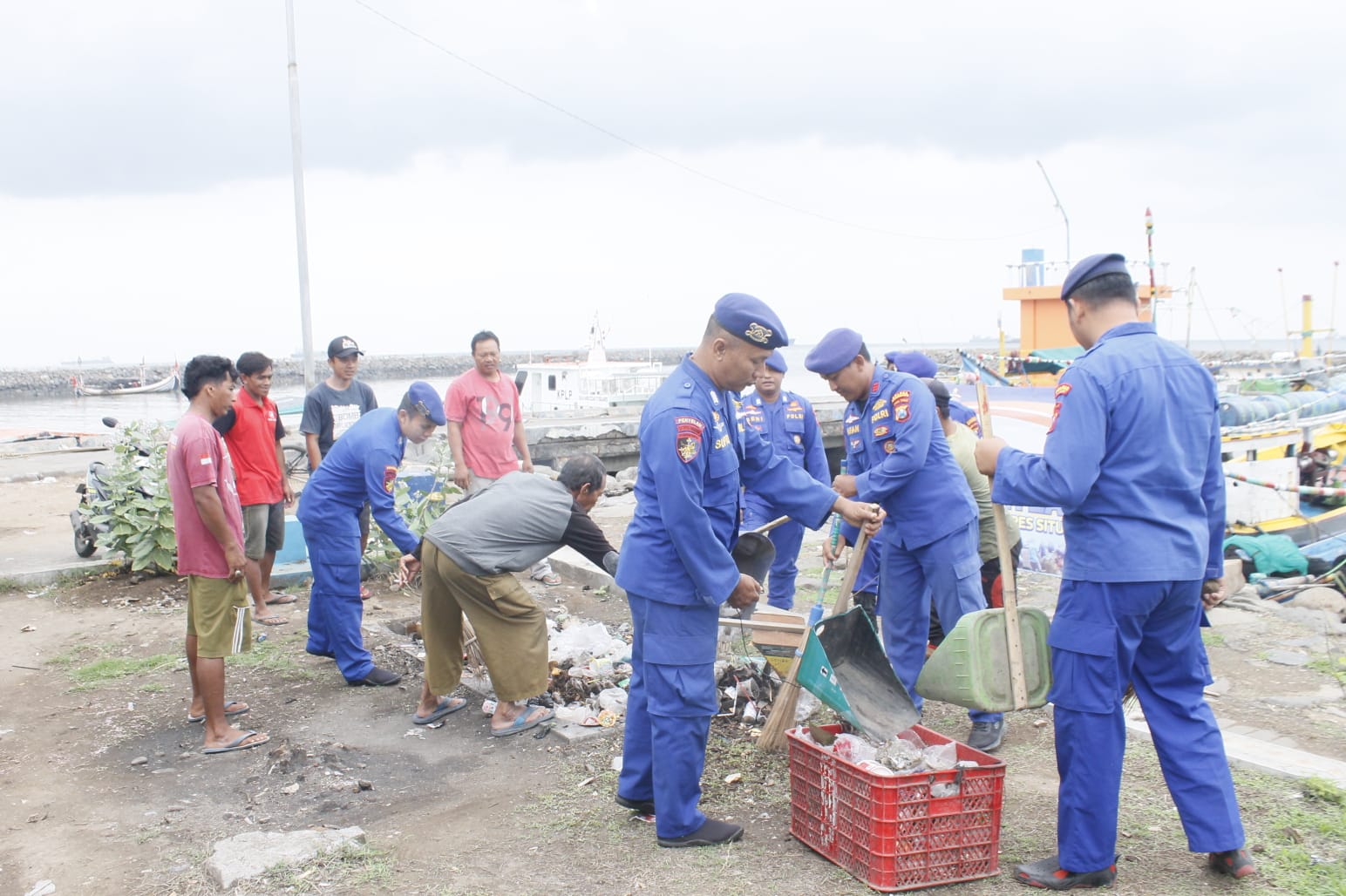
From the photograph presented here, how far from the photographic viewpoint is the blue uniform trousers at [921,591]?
16.0ft

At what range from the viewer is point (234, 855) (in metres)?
3.88

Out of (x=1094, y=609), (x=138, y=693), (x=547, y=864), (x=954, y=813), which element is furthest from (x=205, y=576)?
(x=1094, y=609)

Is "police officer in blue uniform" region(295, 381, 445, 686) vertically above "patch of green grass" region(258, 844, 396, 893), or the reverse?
"police officer in blue uniform" region(295, 381, 445, 686)

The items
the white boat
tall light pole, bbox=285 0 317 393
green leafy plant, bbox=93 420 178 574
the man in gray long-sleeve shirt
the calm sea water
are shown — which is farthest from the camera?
the calm sea water

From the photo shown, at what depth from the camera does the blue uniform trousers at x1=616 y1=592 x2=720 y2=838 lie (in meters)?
3.85

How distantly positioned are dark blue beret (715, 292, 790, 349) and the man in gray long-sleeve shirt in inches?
48.5

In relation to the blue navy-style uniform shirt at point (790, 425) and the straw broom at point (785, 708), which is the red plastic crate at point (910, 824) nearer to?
the straw broom at point (785, 708)

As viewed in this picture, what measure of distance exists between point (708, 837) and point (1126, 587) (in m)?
1.80

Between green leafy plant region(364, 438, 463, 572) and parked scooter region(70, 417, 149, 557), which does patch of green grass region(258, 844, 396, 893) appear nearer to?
green leafy plant region(364, 438, 463, 572)

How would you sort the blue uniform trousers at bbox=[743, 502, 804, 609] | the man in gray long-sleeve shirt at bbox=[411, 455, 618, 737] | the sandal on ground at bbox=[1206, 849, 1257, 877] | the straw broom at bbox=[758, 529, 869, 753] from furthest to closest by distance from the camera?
the blue uniform trousers at bbox=[743, 502, 804, 609]
the man in gray long-sleeve shirt at bbox=[411, 455, 618, 737]
the straw broom at bbox=[758, 529, 869, 753]
the sandal on ground at bbox=[1206, 849, 1257, 877]

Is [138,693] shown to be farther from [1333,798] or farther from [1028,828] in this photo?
[1333,798]

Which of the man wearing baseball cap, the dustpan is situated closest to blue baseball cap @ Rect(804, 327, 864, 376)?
the dustpan

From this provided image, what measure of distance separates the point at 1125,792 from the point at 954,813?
4.41 ft

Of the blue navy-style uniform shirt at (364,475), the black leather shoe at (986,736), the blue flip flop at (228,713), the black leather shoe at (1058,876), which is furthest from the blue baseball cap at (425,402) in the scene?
the black leather shoe at (1058,876)
